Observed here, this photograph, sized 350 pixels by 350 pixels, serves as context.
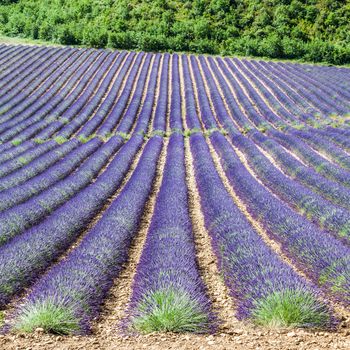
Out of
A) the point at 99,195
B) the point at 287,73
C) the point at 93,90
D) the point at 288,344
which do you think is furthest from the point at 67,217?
the point at 287,73

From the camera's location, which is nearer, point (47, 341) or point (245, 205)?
point (47, 341)

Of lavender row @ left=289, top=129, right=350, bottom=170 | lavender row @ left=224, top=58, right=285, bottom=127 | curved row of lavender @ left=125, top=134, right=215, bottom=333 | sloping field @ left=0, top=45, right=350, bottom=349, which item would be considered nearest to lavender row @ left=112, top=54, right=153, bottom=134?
sloping field @ left=0, top=45, right=350, bottom=349

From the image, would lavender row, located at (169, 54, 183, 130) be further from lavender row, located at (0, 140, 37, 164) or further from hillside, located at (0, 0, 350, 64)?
hillside, located at (0, 0, 350, 64)

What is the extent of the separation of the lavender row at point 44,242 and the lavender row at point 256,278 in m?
2.91

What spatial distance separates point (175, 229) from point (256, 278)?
2879mm

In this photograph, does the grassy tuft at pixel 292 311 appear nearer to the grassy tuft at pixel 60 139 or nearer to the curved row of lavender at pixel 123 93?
the grassy tuft at pixel 60 139

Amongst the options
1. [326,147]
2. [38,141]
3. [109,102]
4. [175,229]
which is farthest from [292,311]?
[109,102]

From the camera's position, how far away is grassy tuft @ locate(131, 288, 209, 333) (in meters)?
4.52

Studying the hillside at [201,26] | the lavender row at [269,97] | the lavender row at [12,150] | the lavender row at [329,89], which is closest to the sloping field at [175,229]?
the lavender row at [12,150]

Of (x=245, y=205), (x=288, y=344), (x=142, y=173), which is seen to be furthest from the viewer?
(x=142, y=173)

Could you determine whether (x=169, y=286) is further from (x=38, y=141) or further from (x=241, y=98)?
(x=241, y=98)

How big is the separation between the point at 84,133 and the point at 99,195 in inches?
471

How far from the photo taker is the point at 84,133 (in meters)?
22.7

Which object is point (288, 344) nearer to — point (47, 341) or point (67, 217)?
point (47, 341)
